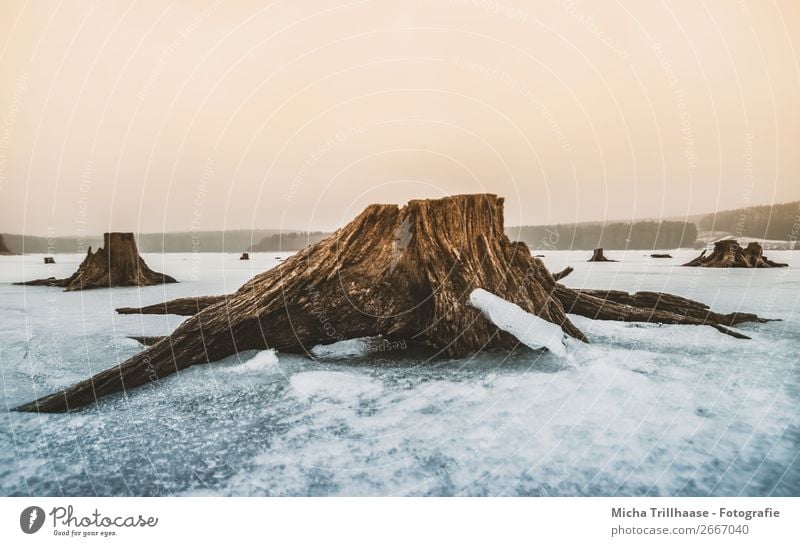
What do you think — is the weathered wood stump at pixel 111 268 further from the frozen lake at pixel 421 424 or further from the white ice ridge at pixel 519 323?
the white ice ridge at pixel 519 323

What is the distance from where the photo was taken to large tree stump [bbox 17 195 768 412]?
385 cm

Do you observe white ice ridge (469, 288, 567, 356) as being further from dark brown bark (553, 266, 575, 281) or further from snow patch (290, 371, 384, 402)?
dark brown bark (553, 266, 575, 281)

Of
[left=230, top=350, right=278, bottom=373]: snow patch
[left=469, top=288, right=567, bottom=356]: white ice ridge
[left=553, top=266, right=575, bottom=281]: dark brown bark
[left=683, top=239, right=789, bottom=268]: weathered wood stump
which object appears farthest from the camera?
[left=683, top=239, right=789, bottom=268]: weathered wood stump

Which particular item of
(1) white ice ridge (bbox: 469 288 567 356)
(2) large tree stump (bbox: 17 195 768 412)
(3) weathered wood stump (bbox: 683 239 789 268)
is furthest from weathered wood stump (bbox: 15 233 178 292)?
(3) weathered wood stump (bbox: 683 239 789 268)

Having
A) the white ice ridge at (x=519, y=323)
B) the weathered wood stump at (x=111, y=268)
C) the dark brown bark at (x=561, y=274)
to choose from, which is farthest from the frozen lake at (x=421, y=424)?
the weathered wood stump at (x=111, y=268)

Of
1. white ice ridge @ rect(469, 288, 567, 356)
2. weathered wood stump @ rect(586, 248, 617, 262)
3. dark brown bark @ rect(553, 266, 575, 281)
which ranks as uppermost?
A: weathered wood stump @ rect(586, 248, 617, 262)

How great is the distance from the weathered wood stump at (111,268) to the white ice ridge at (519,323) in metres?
8.77

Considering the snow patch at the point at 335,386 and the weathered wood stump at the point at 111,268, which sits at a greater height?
the weathered wood stump at the point at 111,268

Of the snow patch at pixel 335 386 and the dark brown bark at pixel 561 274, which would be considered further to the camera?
the dark brown bark at pixel 561 274

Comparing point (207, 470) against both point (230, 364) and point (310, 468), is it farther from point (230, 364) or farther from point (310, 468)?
point (230, 364)

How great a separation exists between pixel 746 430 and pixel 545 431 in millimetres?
1330

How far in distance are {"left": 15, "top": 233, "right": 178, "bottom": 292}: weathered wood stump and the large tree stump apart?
268 inches

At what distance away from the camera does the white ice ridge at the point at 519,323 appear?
385 centimetres
